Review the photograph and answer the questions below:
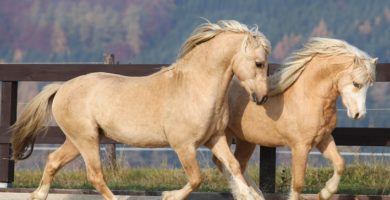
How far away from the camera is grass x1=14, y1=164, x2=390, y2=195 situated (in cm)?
1051

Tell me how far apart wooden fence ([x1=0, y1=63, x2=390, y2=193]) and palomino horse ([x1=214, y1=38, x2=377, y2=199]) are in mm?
1037

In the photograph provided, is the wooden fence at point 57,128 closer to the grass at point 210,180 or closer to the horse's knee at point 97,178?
the grass at point 210,180

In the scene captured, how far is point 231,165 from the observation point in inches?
310

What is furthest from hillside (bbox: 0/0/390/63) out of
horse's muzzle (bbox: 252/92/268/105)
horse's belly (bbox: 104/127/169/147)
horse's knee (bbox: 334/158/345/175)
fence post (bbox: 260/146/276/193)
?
horse's muzzle (bbox: 252/92/268/105)

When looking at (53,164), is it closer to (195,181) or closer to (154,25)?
(195,181)

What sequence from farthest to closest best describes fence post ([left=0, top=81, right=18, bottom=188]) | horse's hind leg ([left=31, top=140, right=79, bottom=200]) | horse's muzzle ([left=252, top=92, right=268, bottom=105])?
1. fence post ([left=0, top=81, right=18, bottom=188])
2. horse's hind leg ([left=31, top=140, right=79, bottom=200])
3. horse's muzzle ([left=252, top=92, right=268, bottom=105])

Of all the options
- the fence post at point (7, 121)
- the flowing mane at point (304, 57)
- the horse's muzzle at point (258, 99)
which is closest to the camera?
the horse's muzzle at point (258, 99)

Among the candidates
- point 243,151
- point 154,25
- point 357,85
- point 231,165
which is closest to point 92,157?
point 231,165

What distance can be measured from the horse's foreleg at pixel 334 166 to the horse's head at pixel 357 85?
439mm

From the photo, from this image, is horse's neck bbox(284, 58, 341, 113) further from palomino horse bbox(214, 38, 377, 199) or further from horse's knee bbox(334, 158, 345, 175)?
horse's knee bbox(334, 158, 345, 175)

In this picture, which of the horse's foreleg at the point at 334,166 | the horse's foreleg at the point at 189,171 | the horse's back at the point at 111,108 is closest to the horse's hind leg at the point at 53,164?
the horse's back at the point at 111,108

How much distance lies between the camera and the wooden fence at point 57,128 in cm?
954

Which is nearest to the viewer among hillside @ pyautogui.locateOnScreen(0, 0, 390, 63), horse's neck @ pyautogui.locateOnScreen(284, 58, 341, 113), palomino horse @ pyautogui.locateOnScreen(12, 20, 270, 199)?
palomino horse @ pyautogui.locateOnScreen(12, 20, 270, 199)

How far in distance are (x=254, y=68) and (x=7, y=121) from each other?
3.69 meters
